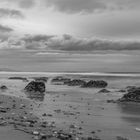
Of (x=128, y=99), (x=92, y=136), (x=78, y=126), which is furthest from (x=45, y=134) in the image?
(x=128, y=99)

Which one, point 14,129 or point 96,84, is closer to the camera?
point 14,129

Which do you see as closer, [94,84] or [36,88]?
[36,88]

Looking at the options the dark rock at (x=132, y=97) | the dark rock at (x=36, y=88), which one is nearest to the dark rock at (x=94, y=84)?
the dark rock at (x=36, y=88)

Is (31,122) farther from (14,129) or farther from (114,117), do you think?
(114,117)

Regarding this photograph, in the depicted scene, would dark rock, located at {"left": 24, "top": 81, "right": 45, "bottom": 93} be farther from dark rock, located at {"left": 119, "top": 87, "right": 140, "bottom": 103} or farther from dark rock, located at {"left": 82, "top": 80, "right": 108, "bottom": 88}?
dark rock, located at {"left": 119, "top": 87, "right": 140, "bottom": 103}

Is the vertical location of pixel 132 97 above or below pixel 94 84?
above

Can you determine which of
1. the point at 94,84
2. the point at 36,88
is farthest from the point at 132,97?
the point at 94,84

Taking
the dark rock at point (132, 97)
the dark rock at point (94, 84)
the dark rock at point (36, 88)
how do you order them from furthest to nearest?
the dark rock at point (94, 84), the dark rock at point (36, 88), the dark rock at point (132, 97)

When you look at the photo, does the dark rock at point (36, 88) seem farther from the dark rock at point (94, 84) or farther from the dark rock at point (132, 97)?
the dark rock at point (132, 97)

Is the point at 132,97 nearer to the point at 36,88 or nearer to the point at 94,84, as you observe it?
the point at 36,88

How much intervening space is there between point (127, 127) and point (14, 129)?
6.09m

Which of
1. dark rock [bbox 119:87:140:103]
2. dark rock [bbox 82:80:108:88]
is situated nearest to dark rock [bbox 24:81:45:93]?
dark rock [bbox 82:80:108:88]

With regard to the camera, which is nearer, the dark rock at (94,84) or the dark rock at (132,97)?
the dark rock at (132,97)

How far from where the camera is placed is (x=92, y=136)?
488 inches
